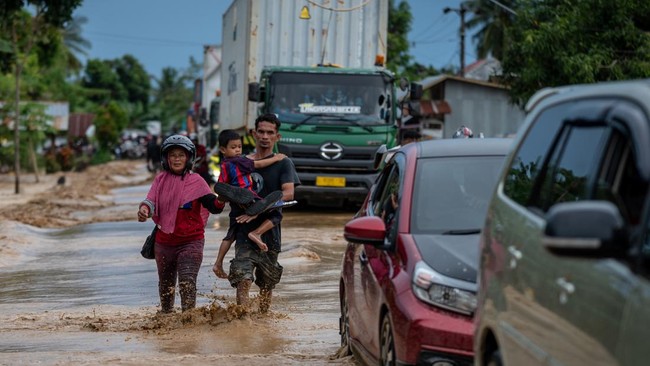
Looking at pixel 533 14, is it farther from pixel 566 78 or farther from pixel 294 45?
pixel 294 45

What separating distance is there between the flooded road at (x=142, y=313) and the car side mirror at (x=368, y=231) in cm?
157

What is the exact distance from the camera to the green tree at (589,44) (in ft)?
99.5

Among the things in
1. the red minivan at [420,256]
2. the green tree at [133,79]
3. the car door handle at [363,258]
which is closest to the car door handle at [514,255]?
the red minivan at [420,256]

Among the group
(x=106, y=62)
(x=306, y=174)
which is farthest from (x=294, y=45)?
(x=106, y=62)

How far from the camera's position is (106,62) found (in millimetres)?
143500

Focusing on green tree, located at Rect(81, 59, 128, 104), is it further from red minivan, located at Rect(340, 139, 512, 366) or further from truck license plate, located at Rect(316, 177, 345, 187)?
red minivan, located at Rect(340, 139, 512, 366)

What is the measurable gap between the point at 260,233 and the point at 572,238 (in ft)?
25.2

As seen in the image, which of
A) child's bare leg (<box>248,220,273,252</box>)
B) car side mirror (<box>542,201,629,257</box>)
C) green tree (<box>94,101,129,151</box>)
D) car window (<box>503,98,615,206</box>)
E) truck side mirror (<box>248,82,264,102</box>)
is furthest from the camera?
green tree (<box>94,101,129,151</box>)

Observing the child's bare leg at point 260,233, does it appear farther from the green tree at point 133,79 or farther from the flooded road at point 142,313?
the green tree at point 133,79

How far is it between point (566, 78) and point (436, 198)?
78.4 ft

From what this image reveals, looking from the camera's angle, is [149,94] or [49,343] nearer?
[49,343]

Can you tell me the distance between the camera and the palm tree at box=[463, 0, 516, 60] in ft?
245

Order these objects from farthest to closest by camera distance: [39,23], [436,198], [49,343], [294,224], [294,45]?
[39,23], [294,45], [294,224], [49,343], [436,198]

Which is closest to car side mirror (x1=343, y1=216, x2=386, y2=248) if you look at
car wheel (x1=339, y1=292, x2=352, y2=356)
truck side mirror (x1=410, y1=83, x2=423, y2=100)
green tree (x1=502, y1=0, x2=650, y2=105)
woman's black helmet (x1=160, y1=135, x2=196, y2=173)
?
car wheel (x1=339, y1=292, x2=352, y2=356)
